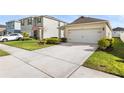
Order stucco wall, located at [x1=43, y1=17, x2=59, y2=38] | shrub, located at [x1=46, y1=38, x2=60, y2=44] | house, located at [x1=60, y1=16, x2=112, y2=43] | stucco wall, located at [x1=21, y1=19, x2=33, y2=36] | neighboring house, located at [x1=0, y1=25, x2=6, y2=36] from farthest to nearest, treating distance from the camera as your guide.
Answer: shrub, located at [x1=46, y1=38, x2=60, y2=44], house, located at [x1=60, y1=16, x2=112, y2=43], stucco wall, located at [x1=43, y1=17, x2=59, y2=38], neighboring house, located at [x1=0, y1=25, x2=6, y2=36], stucco wall, located at [x1=21, y1=19, x2=33, y2=36]

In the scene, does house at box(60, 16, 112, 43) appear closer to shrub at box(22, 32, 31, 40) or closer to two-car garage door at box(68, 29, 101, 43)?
two-car garage door at box(68, 29, 101, 43)

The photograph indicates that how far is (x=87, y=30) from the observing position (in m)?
12.8

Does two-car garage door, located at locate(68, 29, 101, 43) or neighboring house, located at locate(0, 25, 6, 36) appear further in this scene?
two-car garage door, located at locate(68, 29, 101, 43)

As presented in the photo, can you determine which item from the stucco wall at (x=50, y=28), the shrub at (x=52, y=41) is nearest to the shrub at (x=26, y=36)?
the stucco wall at (x=50, y=28)

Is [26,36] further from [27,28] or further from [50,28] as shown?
[50,28]

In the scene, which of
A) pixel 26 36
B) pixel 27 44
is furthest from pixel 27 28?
pixel 27 44

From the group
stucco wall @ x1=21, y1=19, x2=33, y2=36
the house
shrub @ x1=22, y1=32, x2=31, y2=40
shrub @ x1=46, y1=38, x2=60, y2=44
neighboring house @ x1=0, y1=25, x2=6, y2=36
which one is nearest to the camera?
stucco wall @ x1=21, y1=19, x2=33, y2=36

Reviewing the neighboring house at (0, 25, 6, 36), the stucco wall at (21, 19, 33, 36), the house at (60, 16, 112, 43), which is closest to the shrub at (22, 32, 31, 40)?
the stucco wall at (21, 19, 33, 36)

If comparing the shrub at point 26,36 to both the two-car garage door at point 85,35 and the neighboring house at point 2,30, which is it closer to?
the neighboring house at point 2,30

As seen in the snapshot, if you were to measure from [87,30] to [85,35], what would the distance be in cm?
52

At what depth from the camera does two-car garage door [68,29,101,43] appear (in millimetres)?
12086
